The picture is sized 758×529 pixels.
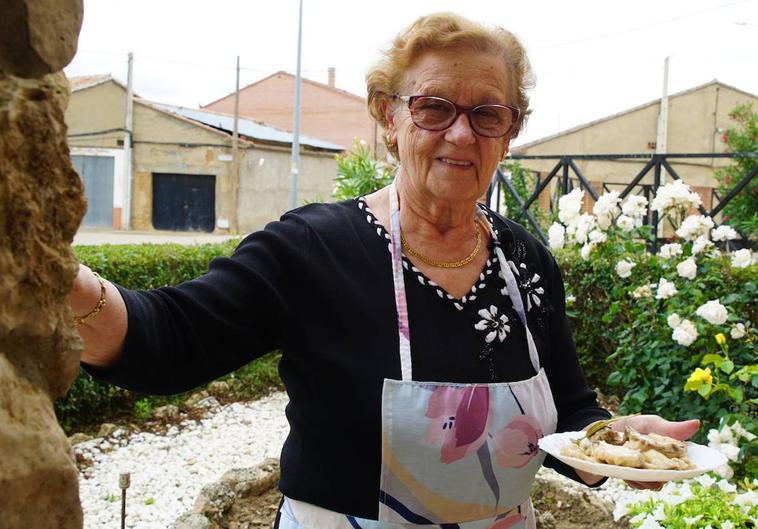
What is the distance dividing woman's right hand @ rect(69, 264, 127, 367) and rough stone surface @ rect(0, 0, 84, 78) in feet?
1.66

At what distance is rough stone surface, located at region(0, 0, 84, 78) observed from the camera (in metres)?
0.84

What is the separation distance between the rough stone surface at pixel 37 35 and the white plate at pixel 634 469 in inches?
51.5

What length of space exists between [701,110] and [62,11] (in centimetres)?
2752

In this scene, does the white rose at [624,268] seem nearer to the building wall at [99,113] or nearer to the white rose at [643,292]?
the white rose at [643,292]

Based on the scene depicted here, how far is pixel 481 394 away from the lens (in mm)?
1868

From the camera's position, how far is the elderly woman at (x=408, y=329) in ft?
5.82

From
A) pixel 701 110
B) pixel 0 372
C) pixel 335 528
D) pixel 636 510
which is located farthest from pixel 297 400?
pixel 701 110

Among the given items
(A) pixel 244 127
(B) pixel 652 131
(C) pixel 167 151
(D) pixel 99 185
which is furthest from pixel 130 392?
(A) pixel 244 127

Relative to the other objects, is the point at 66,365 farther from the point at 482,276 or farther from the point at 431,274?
the point at 482,276

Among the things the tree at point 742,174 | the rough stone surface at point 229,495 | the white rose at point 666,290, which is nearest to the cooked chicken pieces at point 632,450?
the rough stone surface at point 229,495

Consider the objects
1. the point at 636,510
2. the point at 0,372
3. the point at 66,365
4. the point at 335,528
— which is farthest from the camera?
the point at 636,510

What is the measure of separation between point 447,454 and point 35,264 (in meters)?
1.18

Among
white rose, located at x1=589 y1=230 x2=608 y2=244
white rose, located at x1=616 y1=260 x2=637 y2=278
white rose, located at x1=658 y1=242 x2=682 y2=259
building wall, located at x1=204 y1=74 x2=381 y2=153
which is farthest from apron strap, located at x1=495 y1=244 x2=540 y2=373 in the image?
building wall, located at x1=204 y1=74 x2=381 y2=153

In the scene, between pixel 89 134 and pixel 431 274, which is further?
pixel 89 134
